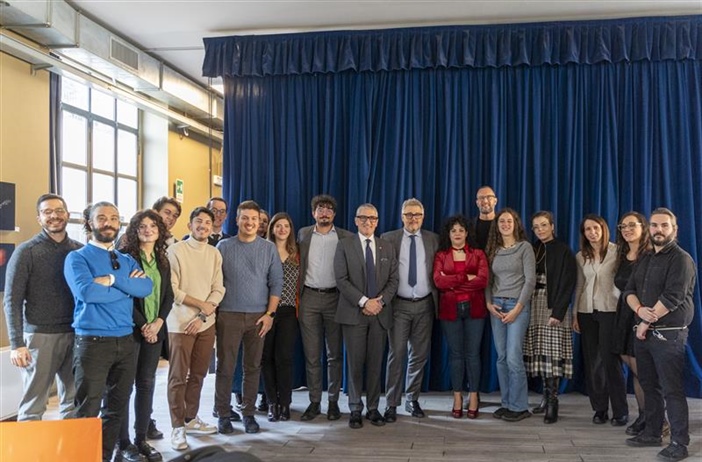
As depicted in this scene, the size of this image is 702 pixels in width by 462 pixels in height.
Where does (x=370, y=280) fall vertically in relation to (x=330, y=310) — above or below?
above

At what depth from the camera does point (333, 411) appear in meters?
4.77

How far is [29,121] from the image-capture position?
5359mm

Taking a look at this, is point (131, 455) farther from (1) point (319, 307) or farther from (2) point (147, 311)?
(1) point (319, 307)

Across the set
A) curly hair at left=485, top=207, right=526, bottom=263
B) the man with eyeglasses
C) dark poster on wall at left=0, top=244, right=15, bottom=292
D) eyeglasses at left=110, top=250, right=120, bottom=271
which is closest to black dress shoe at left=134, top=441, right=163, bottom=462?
eyeglasses at left=110, top=250, right=120, bottom=271

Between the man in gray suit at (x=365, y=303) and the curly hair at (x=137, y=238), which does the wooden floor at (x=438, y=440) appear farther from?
the curly hair at (x=137, y=238)

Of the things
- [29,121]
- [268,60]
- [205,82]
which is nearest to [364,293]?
[268,60]

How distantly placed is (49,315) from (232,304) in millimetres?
1242

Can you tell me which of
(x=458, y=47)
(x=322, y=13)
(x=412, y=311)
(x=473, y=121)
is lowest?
(x=412, y=311)

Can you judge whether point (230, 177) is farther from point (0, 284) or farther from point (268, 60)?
point (0, 284)

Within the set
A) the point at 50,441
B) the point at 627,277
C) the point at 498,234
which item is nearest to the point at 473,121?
the point at 498,234

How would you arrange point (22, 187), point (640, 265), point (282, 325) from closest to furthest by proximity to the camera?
point (640, 265) < point (282, 325) < point (22, 187)

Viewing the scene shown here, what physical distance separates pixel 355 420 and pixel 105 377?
6.37 feet

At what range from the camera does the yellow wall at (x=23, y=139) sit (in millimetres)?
5055

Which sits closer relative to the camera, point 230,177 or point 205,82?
point 230,177
